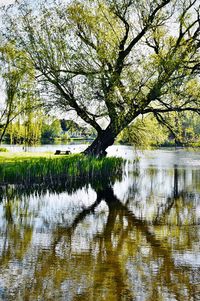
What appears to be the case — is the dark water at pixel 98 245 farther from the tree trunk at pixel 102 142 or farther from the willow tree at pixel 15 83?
the tree trunk at pixel 102 142

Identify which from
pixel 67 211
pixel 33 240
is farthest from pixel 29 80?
pixel 33 240

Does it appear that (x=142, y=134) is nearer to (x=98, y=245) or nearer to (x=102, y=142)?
(x=102, y=142)

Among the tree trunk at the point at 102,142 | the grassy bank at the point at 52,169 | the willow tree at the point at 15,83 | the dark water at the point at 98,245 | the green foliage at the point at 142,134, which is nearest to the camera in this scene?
the dark water at the point at 98,245

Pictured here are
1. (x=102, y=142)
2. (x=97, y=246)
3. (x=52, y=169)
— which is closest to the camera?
(x=97, y=246)

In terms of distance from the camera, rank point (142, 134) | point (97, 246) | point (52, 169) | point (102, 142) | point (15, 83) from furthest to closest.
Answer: point (142, 134), point (102, 142), point (15, 83), point (52, 169), point (97, 246)

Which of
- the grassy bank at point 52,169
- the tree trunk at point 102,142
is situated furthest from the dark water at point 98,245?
the tree trunk at point 102,142

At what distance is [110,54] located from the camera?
25172 mm

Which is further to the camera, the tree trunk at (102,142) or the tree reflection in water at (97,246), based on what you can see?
the tree trunk at (102,142)

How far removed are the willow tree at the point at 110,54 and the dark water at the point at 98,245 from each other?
27.2ft

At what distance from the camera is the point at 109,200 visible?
16.6 m

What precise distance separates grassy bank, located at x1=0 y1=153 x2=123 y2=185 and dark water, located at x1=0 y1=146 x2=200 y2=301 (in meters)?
0.59

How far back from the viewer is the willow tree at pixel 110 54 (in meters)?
24.7

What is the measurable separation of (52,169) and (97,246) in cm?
1071

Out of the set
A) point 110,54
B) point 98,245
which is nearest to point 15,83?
point 110,54
